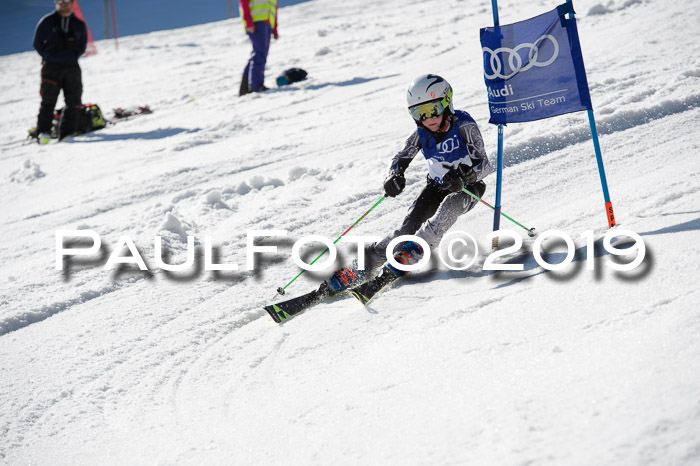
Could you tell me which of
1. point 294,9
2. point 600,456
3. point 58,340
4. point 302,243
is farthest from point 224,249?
point 294,9

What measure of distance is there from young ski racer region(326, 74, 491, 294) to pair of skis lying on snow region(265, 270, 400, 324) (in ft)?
0.04

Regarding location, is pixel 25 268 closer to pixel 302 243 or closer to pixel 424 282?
pixel 302 243

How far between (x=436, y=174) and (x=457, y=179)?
0.42 m

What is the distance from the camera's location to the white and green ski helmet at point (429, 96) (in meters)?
3.81

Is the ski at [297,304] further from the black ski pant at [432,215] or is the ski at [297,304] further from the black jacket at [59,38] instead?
the black jacket at [59,38]

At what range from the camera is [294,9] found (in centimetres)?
2134

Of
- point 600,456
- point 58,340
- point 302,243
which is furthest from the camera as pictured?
point 302,243

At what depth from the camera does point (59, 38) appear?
888 cm

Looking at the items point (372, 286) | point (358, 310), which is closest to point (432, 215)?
point (372, 286)

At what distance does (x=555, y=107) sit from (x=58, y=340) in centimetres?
353

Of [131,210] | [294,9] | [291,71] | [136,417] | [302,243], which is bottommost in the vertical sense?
[136,417]

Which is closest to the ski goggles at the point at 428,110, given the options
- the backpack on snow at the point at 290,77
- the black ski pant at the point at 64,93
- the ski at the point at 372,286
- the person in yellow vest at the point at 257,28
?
the ski at the point at 372,286
